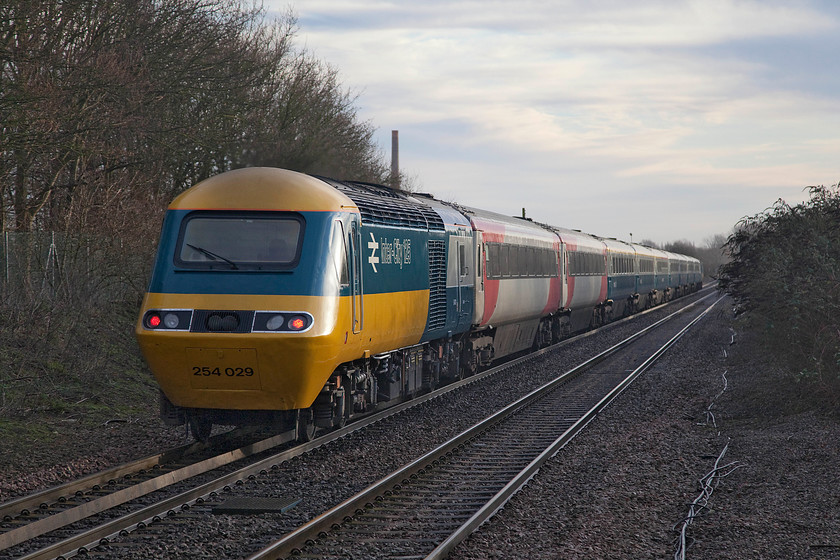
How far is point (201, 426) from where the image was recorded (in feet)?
34.4

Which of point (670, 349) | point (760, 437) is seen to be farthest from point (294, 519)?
point (670, 349)

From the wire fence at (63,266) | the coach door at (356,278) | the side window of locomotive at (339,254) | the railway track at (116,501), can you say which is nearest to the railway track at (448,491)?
the railway track at (116,501)

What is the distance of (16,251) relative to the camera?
16.3 metres

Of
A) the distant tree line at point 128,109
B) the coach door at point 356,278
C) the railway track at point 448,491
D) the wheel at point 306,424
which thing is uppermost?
the distant tree line at point 128,109

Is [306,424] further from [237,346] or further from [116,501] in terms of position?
[116,501]

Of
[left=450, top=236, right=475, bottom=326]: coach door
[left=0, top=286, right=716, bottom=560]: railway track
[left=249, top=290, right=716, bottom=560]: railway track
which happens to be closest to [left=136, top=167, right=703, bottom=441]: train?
[left=0, top=286, right=716, bottom=560]: railway track

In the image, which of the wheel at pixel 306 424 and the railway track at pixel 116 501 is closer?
the railway track at pixel 116 501

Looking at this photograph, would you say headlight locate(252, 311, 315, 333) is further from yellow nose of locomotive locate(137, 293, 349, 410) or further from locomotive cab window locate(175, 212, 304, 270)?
locomotive cab window locate(175, 212, 304, 270)

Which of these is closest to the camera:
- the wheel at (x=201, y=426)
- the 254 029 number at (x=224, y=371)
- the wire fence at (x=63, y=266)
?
the 254 029 number at (x=224, y=371)

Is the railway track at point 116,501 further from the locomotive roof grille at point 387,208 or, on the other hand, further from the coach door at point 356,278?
the locomotive roof grille at point 387,208

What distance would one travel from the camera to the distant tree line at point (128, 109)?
15.6 m

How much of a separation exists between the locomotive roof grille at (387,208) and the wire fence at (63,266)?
6.27 metres

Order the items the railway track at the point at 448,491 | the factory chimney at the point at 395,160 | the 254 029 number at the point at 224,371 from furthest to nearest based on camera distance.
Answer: the factory chimney at the point at 395,160 → the 254 029 number at the point at 224,371 → the railway track at the point at 448,491

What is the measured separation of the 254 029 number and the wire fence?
6.79 meters
